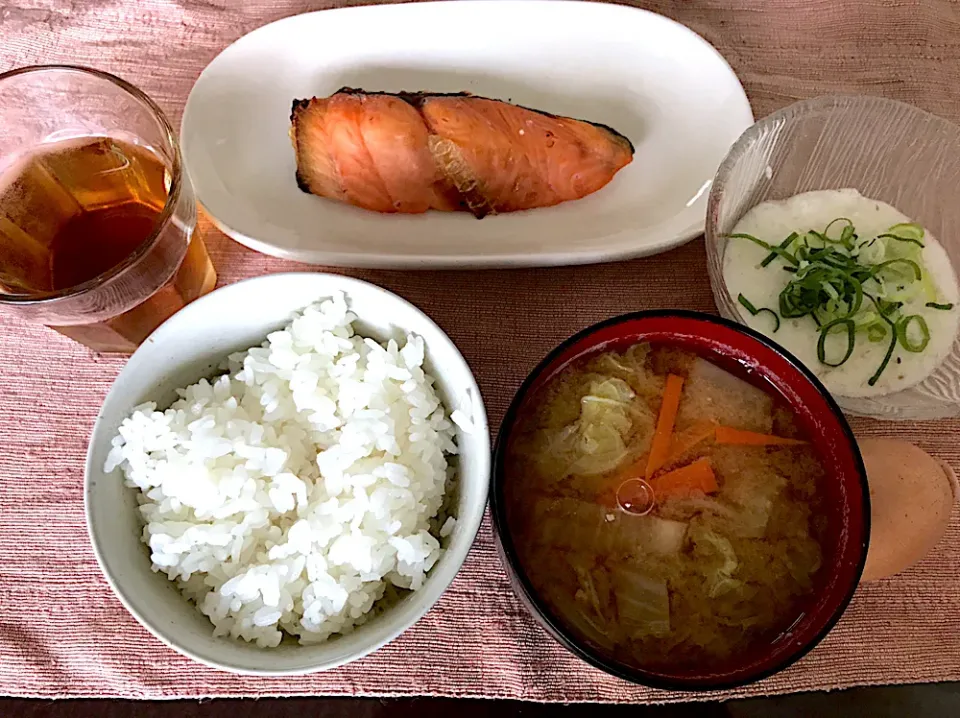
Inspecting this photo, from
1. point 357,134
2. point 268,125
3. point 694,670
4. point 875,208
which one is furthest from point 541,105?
point 694,670

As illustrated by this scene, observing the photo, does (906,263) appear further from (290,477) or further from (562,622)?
(290,477)

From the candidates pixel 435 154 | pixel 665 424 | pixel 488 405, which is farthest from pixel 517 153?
pixel 665 424

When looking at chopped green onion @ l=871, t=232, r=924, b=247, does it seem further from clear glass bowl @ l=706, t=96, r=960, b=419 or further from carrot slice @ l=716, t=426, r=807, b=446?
carrot slice @ l=716, t=426, r=807, b=446

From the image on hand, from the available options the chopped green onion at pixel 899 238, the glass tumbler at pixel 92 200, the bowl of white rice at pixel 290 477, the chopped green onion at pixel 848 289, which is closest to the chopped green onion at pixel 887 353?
the chopped green onion at pixel 848 289

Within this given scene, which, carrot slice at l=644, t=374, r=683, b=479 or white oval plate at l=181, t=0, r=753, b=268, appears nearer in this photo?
carrot slice at l=644, t=374, r=683, b=479

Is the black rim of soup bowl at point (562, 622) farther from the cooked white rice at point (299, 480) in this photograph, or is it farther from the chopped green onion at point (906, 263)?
the chopped green onion at point (906, 263)

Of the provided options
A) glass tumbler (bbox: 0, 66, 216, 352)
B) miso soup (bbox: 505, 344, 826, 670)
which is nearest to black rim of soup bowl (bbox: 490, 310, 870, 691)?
miso soup (bbox: 505, 344, 826, 670)
